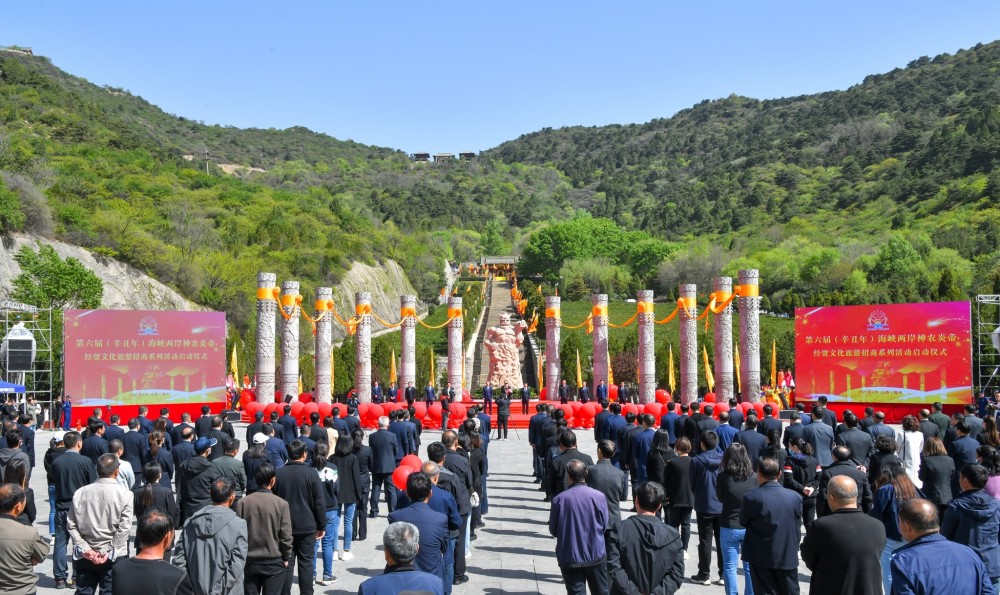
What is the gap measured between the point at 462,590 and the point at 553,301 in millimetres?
24122

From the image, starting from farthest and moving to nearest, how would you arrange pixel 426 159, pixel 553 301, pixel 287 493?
pixel 426 159 < pixel 553 301 < pixel 287 493

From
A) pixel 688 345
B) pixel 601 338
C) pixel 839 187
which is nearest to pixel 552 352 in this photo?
pixel 601 338

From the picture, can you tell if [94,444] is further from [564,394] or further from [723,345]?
[564,394]

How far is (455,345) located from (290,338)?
6357 mm

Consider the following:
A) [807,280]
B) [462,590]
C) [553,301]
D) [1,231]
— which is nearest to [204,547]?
→ [462,590]

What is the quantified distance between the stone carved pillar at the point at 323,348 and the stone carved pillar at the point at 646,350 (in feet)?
34.2

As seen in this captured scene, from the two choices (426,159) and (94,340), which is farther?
(426,159)

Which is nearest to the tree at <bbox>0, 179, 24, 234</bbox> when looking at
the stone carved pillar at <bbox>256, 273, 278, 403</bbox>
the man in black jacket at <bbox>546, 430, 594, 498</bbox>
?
the stone carved pillar at <bbox>256, 273, 278, 403</bbox>

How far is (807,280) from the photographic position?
71.9m

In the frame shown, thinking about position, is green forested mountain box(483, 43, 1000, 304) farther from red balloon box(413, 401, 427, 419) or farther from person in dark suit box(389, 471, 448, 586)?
person in dark suit box(389, 471, 448, 586)

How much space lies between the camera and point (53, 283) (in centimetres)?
3406

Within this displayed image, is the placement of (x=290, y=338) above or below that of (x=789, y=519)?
above

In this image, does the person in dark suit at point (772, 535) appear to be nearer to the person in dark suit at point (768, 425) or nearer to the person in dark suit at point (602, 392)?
the person in dark suit at point (768, 425)

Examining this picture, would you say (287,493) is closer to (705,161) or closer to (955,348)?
(955,348)
